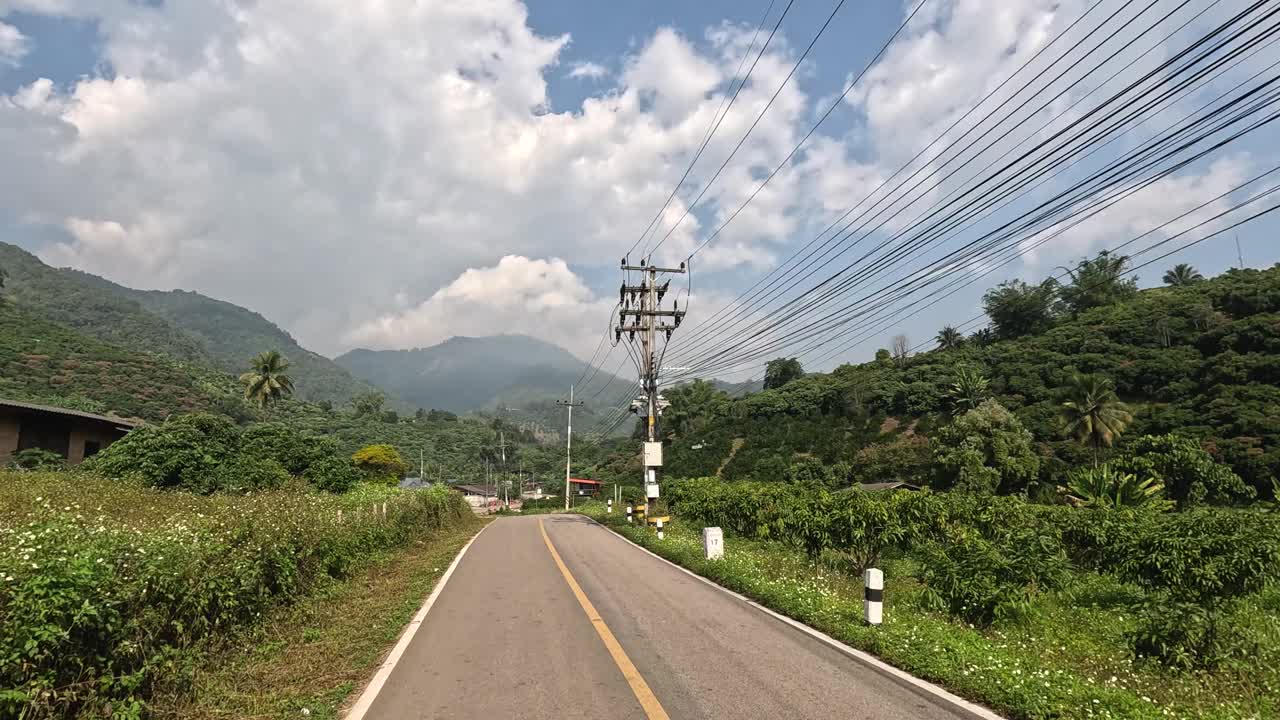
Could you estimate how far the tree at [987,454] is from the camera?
162ft

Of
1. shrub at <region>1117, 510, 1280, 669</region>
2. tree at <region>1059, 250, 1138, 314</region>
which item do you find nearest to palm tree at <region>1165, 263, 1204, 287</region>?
tree at <region>1059, 250, 1138, 314</region>

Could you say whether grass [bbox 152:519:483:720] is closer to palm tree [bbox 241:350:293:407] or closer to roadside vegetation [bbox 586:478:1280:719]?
roadside vegetation [bbox 586:478:1280:719]

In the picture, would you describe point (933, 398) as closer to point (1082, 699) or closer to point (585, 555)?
point (585, 555)

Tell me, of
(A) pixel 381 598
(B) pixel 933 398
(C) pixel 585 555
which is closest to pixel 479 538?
(C) pixel 585 555

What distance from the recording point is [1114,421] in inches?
1858

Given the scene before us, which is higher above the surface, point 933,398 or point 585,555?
point 933,398

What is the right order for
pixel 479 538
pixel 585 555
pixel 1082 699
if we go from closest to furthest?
pixel 1082 699 → pixel 585 555 → pixel 479 538

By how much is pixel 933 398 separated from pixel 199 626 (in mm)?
76221

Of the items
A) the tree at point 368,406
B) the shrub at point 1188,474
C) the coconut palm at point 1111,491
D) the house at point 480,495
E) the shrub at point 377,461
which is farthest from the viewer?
the tree at point 368,406

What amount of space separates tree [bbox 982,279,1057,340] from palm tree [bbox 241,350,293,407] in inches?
3476

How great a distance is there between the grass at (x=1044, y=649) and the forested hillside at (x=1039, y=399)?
34726 mm

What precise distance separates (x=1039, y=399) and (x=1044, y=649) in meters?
66.2

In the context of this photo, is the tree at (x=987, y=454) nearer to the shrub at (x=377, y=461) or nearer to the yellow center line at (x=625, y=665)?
the yellow center line at (x=625, y=665)

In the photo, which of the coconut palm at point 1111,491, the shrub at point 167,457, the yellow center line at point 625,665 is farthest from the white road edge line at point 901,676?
the shrub at point 167,457
